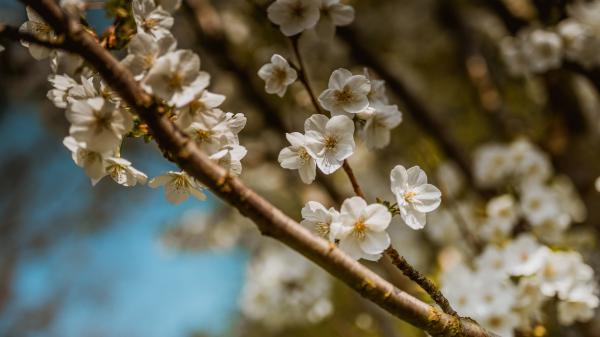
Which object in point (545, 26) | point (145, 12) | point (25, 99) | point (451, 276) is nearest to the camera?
point (145, 12)

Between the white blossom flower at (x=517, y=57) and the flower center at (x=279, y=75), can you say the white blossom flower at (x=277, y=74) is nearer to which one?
the flower center at (x=279, y=75)

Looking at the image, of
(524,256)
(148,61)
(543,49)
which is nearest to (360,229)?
(148,61)

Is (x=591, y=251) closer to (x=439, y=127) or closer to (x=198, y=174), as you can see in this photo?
(x=439, y=127)

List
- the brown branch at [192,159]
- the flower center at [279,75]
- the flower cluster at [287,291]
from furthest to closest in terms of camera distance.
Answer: the flower cluster at [287,291], the flower center at [279,75], the brown branch at [192,159]

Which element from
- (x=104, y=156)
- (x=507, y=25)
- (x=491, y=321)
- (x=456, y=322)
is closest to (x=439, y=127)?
(x=507, y=25)

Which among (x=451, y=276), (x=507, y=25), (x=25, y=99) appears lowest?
(x=25, y=99)

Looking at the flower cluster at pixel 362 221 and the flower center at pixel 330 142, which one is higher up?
the flower center at pixel 330 142

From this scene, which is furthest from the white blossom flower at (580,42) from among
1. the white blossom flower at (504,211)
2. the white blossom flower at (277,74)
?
the white blossom flower at (277,74)

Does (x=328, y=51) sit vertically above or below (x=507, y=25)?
below

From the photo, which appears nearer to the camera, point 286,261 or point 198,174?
point 198,174
